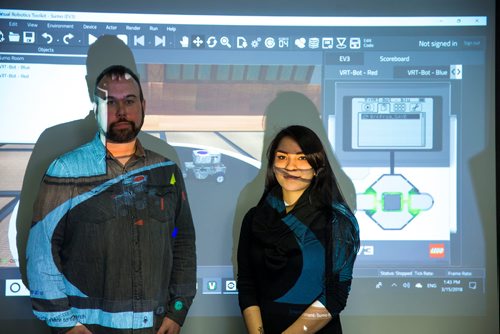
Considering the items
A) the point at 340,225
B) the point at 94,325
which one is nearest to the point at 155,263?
the point at 94,325

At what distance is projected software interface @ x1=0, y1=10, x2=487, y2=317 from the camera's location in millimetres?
2611

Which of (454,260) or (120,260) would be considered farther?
(454,260)

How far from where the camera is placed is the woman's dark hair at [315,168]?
235cm

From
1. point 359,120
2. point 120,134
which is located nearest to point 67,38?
point 120,134

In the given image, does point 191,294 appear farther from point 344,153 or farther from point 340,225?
point 344,153

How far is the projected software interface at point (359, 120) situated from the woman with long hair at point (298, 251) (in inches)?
10.5

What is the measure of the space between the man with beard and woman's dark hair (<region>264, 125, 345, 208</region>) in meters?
0.43

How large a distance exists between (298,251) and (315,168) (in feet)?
1.11

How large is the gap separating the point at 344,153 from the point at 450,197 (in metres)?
0.51

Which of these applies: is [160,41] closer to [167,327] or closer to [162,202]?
[162,202]

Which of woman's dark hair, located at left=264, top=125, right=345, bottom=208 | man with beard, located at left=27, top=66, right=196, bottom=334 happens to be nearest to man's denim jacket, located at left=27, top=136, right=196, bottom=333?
man with beard, located at left=27, top=66, right=196, bottom=334

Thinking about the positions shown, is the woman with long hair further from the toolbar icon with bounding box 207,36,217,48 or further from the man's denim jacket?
the toolbar icon with bounding box 207,36,217,48

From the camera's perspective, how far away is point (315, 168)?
2357 millimetres

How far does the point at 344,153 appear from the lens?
104 inches
